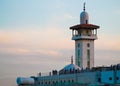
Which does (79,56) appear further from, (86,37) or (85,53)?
(86,37)

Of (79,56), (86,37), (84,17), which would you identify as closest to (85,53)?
(79,56)

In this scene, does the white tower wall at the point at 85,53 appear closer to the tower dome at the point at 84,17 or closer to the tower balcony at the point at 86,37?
the tower balcony at the point at 86,37

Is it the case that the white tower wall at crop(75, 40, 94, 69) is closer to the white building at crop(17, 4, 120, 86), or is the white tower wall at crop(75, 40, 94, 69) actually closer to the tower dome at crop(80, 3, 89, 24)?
the white building at crop(17, 4, 120, 86)

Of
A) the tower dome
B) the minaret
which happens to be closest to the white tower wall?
the minaret

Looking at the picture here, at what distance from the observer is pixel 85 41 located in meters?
75.1

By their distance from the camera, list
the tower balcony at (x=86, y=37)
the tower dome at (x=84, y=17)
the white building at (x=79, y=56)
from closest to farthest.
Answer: the white building at (x=79, y=56) < the tower balcony at (x=86, y=37) < the tower dome at (x=84, y=17)

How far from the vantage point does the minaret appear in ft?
245

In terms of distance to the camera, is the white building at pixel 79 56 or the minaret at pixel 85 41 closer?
the white building at pixel 79 56

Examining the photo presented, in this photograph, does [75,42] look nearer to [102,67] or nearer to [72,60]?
[72,60]

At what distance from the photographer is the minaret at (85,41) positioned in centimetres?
7475

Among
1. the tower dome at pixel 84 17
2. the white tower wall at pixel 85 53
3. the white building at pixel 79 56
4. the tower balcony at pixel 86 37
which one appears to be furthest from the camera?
the white tower wall at pixel 85 53

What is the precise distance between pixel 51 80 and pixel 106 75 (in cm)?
1695

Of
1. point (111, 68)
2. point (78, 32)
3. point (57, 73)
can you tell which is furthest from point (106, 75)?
point (78, 32)

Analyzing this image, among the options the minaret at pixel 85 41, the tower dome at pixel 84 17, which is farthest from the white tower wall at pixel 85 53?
the tower dome at pixel 84 17
